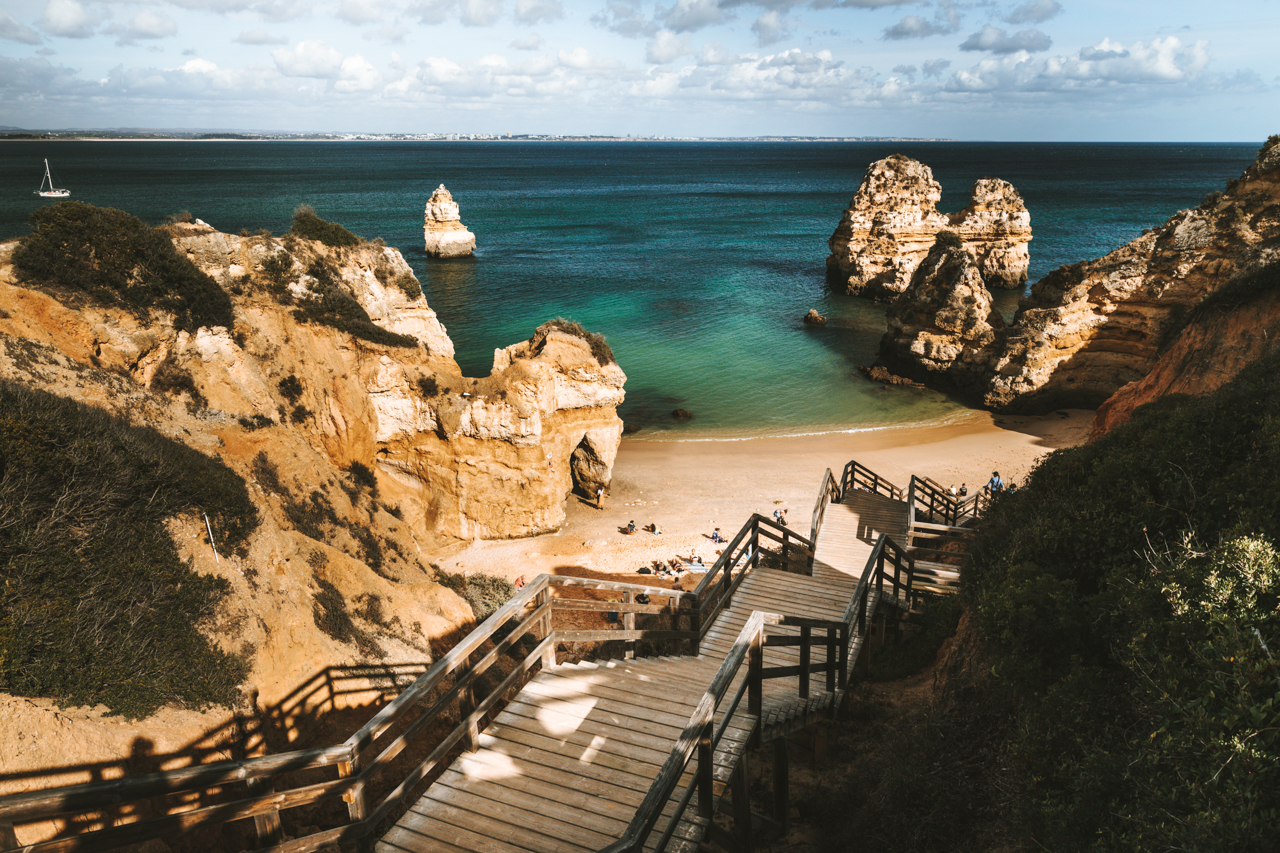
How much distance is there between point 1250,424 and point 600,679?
23.2ft

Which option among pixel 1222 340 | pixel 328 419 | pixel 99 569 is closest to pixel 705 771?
pixel 99 569

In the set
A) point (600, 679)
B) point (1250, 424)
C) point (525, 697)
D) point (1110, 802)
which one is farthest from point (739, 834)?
point (1250, 424)

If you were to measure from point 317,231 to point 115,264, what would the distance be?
8.12 metres

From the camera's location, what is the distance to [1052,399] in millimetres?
31891

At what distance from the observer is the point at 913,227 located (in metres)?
56.1

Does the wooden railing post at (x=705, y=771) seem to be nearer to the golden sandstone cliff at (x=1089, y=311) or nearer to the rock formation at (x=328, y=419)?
the rock formation at (x=328, y=419)

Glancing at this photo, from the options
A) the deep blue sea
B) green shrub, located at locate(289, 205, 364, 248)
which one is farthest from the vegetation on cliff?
the deep blue sea

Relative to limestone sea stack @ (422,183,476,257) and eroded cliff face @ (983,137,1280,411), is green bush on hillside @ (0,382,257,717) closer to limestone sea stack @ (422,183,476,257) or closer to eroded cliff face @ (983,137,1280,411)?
eroded cliff face @ (983,137,1280,411)

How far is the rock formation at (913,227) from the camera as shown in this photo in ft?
182

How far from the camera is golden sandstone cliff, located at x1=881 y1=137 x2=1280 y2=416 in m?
26.0

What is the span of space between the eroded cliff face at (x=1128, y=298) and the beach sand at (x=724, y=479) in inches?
64.9

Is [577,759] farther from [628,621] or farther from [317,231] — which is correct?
[317,231]

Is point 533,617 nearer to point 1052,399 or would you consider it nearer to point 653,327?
point 1052,399

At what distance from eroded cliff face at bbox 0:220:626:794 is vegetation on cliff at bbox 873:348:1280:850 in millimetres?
6791
